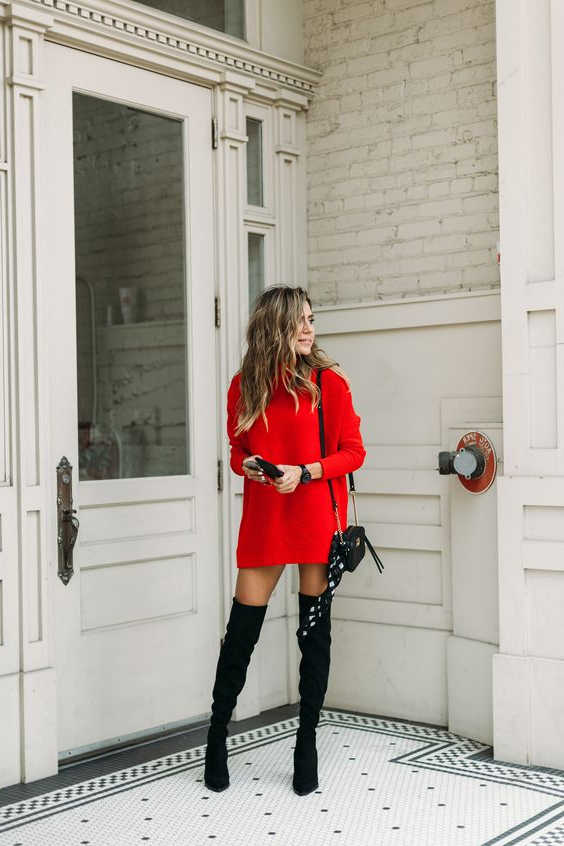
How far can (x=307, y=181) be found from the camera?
5.03 metres

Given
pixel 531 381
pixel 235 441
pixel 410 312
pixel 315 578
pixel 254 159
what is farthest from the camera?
pixel 254 159

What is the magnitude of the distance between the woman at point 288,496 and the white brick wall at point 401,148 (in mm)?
1072

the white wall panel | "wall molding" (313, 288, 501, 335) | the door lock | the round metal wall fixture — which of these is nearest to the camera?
the white wall panel

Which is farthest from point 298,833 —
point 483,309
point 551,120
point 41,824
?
point 551,120

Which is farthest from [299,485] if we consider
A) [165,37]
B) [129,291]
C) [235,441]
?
[165,37]

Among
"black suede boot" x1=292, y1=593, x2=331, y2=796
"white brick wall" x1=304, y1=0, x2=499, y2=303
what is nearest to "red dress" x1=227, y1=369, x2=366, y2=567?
"black suede boot" x1=292, y1=593, x2=331, y2=796

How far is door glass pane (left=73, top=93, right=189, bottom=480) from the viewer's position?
4125mm

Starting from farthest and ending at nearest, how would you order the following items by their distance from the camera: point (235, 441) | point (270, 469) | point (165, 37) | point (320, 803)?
point (165, 37), point (235, 441), point (320, 803), point (270, 469)

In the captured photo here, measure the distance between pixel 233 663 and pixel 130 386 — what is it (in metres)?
1.23

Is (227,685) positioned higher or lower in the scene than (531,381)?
lower

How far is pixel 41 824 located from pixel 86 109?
8.24 ft

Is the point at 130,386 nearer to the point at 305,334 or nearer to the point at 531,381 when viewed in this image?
the point at 305,334

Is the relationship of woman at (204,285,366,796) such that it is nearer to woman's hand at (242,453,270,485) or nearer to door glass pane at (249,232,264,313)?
woman's hand at (242,453,270,485)

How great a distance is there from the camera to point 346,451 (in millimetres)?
3611
